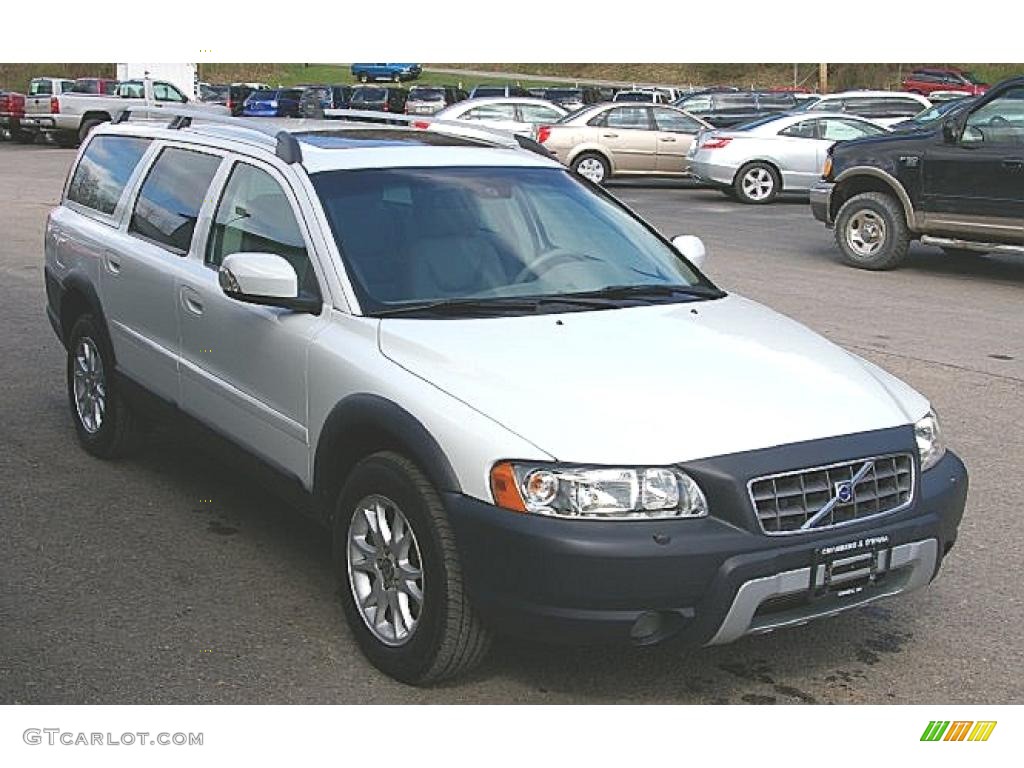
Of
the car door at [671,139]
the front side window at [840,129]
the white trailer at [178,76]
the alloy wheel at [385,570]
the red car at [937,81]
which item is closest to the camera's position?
the alloy wheel at [385,570]

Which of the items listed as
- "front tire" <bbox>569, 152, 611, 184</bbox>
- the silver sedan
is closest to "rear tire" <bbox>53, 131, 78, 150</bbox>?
"front tire" <bbox>569, 152, 611, 184</bbox>

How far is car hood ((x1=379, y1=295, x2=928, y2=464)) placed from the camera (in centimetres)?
401

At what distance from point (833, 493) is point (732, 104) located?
29.5 m

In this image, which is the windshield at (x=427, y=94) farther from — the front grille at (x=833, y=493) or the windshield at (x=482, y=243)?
the front grille at (x=833, y=493)

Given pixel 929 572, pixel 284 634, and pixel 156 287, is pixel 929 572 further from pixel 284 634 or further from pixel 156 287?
pixel 156 287

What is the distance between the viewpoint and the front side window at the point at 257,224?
515 cm

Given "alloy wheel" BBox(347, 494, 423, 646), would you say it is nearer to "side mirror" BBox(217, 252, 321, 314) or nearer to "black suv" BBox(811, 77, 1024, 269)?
"side mirror" BBox(217, 252, 321, 314)

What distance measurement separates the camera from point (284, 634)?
15.5ft

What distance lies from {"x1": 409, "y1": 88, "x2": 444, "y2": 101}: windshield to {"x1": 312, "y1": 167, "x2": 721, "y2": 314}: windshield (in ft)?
96.9

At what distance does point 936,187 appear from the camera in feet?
43.4

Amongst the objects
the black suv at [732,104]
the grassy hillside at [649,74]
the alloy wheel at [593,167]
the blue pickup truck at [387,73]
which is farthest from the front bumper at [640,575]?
the blue pickup truck at [387,73]

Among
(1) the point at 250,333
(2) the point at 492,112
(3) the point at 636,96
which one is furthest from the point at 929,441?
(3) the point at 636,96

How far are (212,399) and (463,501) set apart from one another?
1.87 meters
